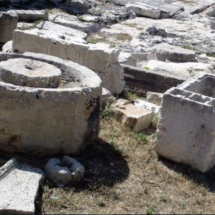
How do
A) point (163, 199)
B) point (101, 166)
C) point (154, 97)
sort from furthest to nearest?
point (154, 97) < point (101, 166) < point (163, 199)

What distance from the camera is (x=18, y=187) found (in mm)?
5430

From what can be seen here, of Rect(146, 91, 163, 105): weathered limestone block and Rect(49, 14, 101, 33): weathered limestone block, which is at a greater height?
Rect(146, 91, 163, 105): weathered limestone block

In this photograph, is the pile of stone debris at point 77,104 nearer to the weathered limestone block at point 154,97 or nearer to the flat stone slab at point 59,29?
the weathered limestone block at point 154,97

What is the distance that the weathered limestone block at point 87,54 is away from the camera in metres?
8.74

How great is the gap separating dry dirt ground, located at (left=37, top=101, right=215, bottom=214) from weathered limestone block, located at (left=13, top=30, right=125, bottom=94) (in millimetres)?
1938

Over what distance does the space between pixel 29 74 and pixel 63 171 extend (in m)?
1.42

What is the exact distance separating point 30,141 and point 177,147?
1796 mm

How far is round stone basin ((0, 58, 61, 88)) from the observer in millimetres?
6387

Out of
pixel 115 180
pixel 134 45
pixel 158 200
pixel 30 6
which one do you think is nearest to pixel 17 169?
pixel 115 180

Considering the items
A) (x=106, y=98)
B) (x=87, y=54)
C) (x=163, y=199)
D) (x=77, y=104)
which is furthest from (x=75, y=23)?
(x=163, y=199)

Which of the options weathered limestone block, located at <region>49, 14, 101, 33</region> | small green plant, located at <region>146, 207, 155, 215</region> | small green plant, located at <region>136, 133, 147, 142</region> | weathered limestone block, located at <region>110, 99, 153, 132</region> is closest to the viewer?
small green plant, located at <region>146, 207, 155, 215</region>

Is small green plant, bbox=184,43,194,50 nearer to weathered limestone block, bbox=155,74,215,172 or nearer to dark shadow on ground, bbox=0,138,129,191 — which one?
weathered limestone block, bbox=155,74,215,172

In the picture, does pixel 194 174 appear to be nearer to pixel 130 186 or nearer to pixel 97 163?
pixel 130 186

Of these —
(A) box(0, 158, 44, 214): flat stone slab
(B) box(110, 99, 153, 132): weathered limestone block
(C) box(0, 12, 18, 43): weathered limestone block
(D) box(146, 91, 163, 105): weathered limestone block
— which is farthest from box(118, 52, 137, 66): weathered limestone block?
(A) box(0, 158, 44, 214): flat stone slab
